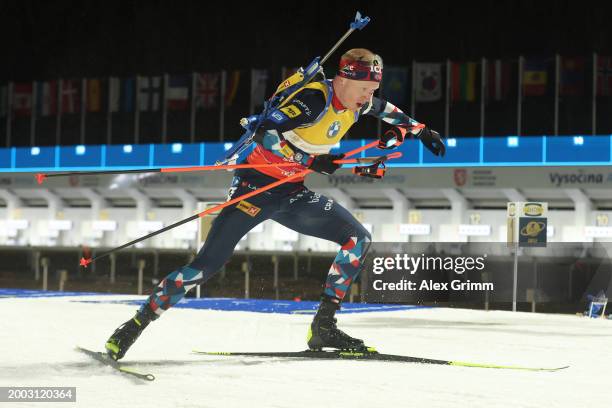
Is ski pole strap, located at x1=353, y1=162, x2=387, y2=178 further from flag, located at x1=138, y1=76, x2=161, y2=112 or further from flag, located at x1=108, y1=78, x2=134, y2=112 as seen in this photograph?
flag, located at x1=108, y1=78, x2=134, y2=112

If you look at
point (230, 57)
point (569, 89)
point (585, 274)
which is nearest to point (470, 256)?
point (585, 274)

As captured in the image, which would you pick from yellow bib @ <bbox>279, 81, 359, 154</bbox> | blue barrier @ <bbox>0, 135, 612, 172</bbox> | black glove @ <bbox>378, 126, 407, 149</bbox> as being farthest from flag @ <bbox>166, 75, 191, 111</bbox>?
yellow bib @ <bbox>279, 81, 359, 154</bbox>

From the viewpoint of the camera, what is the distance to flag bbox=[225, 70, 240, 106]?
38.7m

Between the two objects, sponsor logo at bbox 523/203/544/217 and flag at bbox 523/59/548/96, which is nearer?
sponsor logo at bbox 523/203/544/217

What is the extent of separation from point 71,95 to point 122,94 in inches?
108

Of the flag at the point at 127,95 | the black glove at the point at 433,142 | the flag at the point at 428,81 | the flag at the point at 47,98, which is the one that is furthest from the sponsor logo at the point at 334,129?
the flag at the point at 47,98

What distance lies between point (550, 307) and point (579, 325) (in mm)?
5634

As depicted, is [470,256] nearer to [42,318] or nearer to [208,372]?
[42,318]

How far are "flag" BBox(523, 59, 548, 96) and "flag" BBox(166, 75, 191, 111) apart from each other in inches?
544

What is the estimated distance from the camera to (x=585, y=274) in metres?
14.7

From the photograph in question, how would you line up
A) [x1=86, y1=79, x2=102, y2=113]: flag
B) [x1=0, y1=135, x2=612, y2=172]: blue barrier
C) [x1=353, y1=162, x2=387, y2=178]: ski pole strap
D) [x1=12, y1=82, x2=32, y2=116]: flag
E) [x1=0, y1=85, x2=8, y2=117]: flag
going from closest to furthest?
1. [x1=353, y1=162, x2=387, y2=178]: ski pole strap
2. [x1=0, y1=135, x2=612, y2=172]: blue barrier
3. [x1=86, y1=79, x2=102, y2=113]: flag
4. [x1=12, y1=82, x2=32, y2=116]: flag
5. [x1=0, y1=85, x2=8, y2=117]: flag

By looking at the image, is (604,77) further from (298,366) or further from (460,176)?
(298,366)

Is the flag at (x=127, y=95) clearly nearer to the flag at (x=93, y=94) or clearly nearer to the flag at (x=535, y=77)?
the flag at (x=93, y=94)

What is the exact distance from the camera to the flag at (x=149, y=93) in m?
40.6
